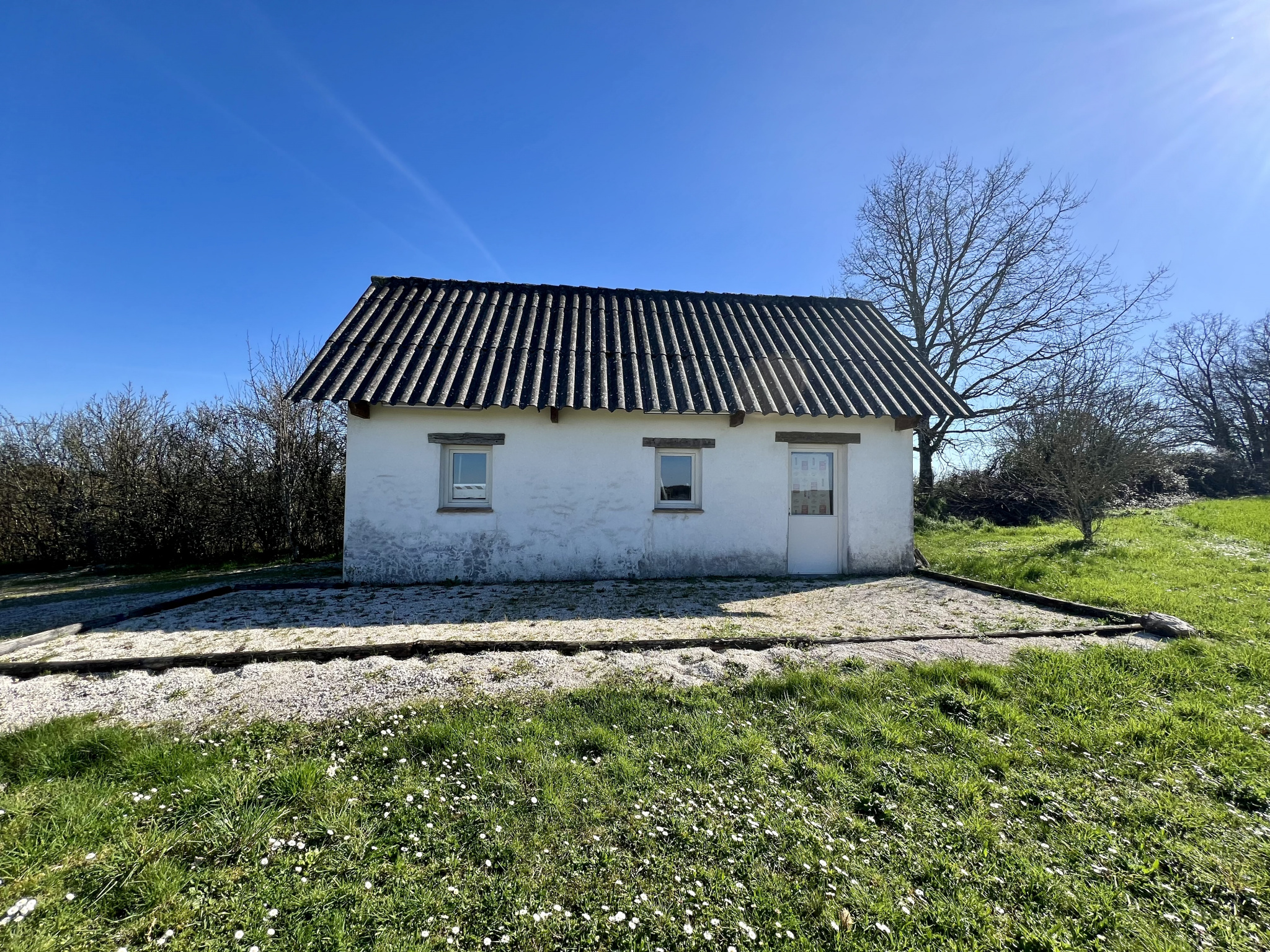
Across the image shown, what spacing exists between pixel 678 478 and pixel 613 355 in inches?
101

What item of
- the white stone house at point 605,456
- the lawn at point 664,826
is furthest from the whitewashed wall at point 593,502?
the lawn at point 664,826

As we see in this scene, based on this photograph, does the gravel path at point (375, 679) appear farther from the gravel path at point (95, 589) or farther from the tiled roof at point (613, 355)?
the tiled roof at point (613, 355)

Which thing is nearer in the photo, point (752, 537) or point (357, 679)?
point (357, 679)

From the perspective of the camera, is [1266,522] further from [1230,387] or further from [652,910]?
[1230,387]

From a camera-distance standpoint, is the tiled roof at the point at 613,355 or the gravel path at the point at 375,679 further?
the tiled roof at the point at 613,355

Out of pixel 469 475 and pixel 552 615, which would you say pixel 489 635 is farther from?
pixel 469 475

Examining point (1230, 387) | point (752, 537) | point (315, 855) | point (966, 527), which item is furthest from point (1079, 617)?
point (1230, 387)

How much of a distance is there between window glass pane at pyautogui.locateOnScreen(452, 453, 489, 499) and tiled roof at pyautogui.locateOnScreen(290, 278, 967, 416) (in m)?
1.03

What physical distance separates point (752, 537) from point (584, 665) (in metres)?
4.97

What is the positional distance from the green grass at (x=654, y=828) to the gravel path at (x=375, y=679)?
0.98 feet

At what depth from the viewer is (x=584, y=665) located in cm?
441

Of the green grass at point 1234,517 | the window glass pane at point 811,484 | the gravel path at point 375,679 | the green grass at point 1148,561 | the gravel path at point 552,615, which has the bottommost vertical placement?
the gravel path at point 552,615

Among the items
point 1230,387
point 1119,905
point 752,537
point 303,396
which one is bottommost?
point 1119,905

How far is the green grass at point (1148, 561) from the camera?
6211 mm
